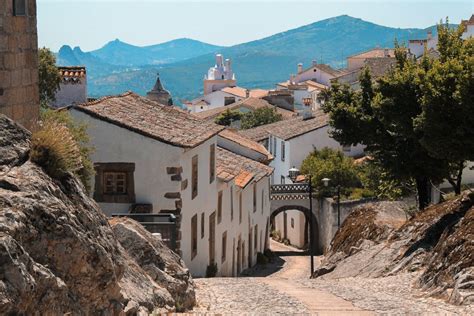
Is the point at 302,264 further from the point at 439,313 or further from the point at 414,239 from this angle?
the point at 439,313

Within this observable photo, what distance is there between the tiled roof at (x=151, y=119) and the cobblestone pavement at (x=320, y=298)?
6184 millimetres

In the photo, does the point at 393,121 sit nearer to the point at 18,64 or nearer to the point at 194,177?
the point at 194,177

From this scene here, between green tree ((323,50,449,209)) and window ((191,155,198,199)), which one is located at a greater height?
green tree ((323,50,449,209))

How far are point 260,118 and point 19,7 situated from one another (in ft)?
278

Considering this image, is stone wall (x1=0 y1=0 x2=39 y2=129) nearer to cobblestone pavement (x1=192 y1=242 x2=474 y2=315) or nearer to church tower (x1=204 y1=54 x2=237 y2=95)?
cobblestone pavement (x1=192 y1=242 x2=474 y2=315)

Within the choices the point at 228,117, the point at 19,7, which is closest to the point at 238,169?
the point at 19,7

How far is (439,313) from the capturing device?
16234 mm

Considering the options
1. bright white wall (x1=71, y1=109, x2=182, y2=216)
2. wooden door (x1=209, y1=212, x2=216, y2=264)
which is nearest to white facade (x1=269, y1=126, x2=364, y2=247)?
wooden door (x1=209, y1=212, x2=216, y2=264)

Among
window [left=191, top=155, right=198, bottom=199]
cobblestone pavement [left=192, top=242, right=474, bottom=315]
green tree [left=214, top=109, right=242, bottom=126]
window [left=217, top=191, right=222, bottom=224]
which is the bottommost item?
green tree [left=214, top=109, right=242, bottom=126]

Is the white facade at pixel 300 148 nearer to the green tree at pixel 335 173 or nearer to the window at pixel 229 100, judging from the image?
the green tree at pixel 335 173

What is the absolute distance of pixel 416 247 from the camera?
79.8 feet

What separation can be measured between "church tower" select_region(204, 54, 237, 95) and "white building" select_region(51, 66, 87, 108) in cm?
15113

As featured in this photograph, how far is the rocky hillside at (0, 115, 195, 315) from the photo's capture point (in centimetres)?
852

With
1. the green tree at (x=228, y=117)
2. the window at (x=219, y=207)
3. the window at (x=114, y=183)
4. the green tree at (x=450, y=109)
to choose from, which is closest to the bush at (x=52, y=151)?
the green tree at (x=450, y=109)
